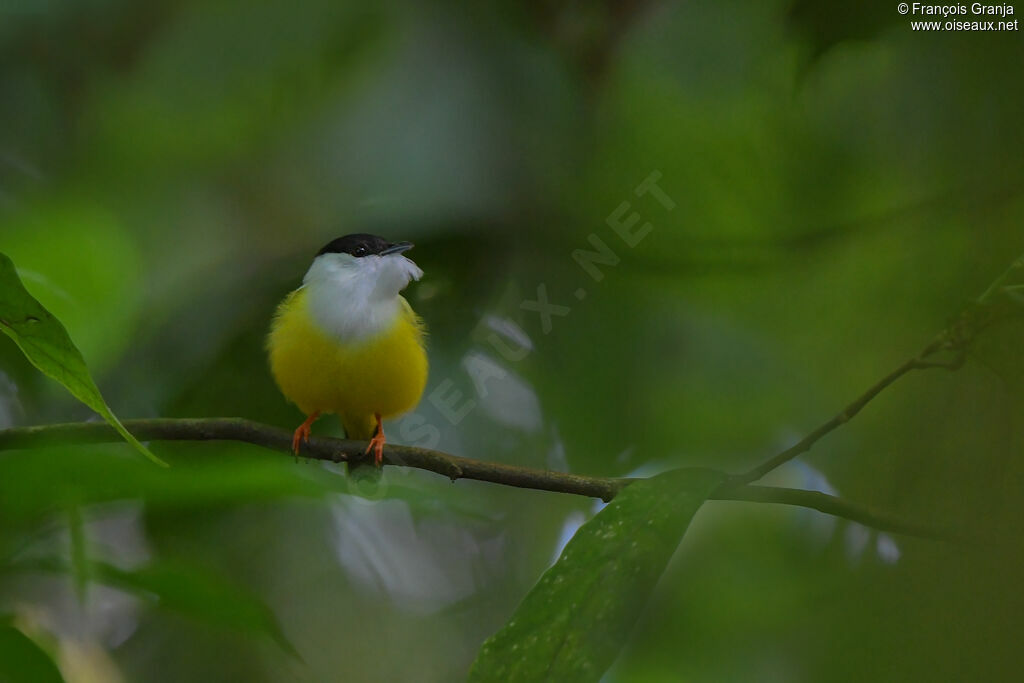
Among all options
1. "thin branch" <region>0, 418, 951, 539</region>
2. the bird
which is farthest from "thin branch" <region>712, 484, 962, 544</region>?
the bird

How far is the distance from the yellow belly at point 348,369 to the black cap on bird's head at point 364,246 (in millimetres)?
67

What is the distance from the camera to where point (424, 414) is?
3.72 feet

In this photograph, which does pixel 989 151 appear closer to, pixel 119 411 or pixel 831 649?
pixel 831 649

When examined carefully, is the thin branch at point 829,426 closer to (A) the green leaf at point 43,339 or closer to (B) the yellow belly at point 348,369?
(A) the green leaf at point 43,339

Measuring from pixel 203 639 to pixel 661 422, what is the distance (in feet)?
2.59

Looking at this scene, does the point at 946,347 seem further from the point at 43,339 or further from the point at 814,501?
the point at 43,339

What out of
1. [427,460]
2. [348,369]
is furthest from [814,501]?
[348,369]

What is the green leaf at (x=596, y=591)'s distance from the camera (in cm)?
31

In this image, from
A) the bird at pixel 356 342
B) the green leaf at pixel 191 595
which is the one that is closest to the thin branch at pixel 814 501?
the green leaf at pixel 191 595

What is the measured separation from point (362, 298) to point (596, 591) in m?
0.64

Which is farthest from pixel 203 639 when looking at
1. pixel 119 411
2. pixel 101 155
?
pixel 101 155

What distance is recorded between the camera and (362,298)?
3.07 ft

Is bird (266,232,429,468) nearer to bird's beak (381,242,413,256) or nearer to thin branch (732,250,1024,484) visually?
bird's beak (381,242,413,256)

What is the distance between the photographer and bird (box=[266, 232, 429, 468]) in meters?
0.89
